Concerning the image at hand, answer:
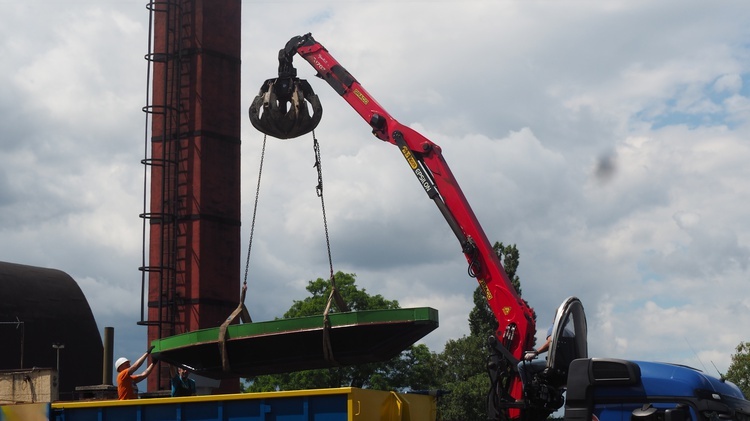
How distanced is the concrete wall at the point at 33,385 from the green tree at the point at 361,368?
3395cm

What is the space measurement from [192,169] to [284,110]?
11.6 meters

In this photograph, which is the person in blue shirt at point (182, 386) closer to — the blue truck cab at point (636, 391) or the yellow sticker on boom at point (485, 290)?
the blue truck cab at point (636, 391)

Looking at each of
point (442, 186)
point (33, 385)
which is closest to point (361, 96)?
point (442, 186)

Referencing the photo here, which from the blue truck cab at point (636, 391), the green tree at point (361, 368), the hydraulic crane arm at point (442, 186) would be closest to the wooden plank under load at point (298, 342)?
the hydraulic crane arm at point (442, 186)

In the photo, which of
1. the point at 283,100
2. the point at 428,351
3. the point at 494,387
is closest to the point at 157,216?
the point at 283,100

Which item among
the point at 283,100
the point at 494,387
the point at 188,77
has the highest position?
the point at 188,77

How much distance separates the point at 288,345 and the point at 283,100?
24.0ft

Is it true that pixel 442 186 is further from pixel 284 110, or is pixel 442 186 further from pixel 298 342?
pixel 298 342

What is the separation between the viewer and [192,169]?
31.8 m

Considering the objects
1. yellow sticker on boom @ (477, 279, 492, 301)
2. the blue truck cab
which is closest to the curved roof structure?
yellow sticker on boom @ (477, 279, 492, 301)

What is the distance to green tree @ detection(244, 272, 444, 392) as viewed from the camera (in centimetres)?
5358

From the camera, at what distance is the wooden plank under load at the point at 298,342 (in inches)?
566

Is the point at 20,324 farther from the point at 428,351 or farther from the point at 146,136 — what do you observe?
the point at 428,351

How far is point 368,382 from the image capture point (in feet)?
181
